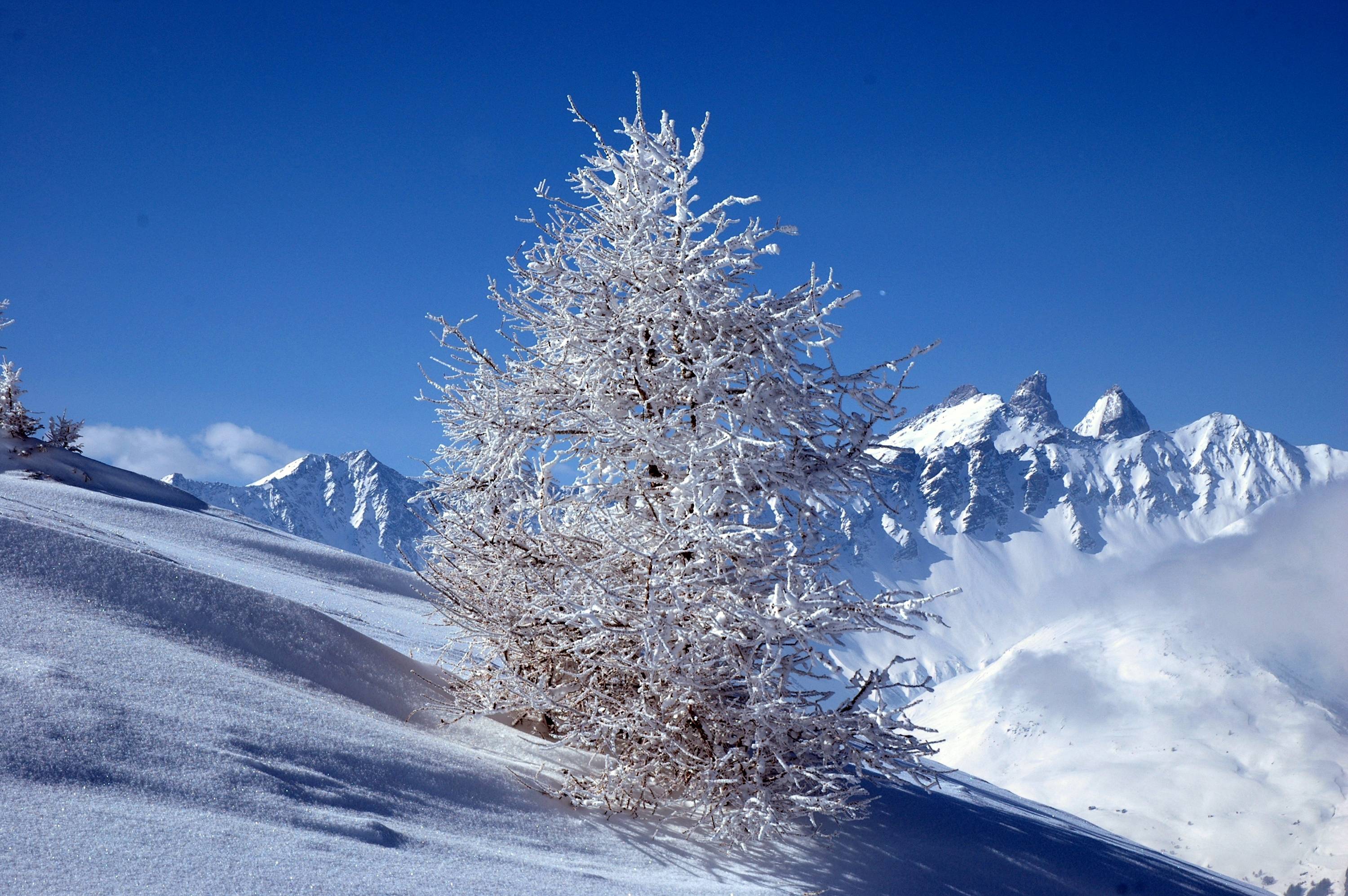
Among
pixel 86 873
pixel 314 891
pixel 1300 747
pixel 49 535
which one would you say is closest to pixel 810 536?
pixel 314 891

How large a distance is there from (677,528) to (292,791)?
7.43 feet

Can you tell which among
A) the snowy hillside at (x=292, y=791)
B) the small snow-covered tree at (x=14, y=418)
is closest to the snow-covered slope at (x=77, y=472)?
the small snow-covered tree at (x=14, y=418)

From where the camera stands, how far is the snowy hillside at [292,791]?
120 inches

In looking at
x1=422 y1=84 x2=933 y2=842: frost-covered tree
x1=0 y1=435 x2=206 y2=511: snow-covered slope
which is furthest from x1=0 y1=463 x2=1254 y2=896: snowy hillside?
x1=0 y1=435 x2=206 y2=511: snow-covered slope

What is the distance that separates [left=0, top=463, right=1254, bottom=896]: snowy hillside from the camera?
3051mm

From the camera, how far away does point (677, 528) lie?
4.54m

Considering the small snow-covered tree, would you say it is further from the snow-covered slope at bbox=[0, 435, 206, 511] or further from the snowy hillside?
the snowy hillside

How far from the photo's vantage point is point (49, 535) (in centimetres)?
586

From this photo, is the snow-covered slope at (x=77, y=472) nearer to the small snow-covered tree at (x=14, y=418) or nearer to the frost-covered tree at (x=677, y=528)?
the small snow-covered tree at (x=14, y=418)

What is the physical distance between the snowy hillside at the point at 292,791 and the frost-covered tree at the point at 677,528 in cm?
46

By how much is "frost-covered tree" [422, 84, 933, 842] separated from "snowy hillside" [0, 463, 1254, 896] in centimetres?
46

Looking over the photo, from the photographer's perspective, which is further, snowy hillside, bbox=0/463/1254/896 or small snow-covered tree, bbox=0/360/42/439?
small snow-covered tree, bbox=0/360/42/439

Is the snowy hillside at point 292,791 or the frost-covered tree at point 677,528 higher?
the frost-covered tree at point 677,528

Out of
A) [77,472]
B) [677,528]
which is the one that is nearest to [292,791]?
[677,528]
